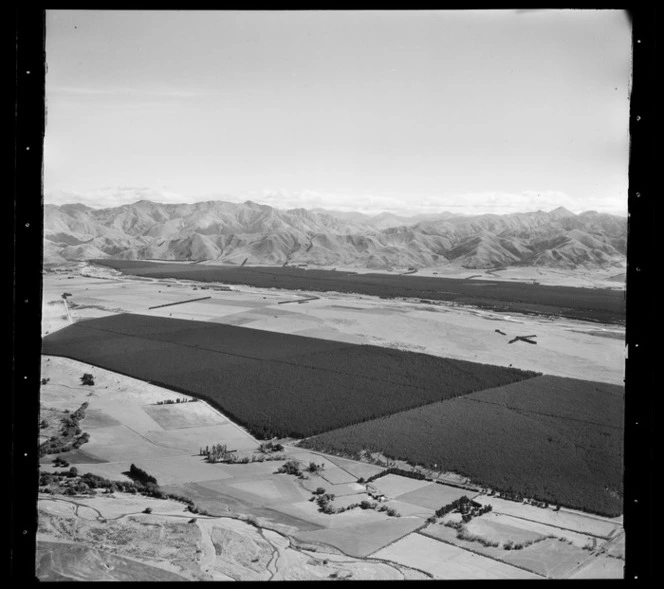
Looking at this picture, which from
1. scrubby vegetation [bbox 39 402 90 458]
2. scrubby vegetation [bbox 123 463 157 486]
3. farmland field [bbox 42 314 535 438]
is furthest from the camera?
farmland field [bbox 42 314 535 438]

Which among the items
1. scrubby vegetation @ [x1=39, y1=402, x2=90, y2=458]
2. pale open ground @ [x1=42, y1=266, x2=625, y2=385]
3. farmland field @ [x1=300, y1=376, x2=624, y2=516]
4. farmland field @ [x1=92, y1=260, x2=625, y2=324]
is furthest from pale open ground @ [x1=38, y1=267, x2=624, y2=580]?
farmland field @ [x1=92, y1=260, x2=625, y2=324]

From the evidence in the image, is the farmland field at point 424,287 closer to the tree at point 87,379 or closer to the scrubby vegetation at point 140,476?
the tree at point 87,379

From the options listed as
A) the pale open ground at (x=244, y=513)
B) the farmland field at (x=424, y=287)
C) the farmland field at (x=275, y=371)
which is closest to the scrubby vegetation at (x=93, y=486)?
the pale open ground at (x=244, y=513)

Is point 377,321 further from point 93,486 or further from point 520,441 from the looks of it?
point 93,486

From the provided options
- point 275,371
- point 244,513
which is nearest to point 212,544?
point 244,513

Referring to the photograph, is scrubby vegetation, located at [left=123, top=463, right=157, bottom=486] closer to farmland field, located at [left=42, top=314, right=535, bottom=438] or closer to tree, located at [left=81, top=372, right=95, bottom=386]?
farmland field, located at [left=42, top=314, right=535, bottom=438]

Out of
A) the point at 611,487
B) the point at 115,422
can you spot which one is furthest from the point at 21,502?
the point at 611,487

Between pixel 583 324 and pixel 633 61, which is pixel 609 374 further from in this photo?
pixel 633 61
